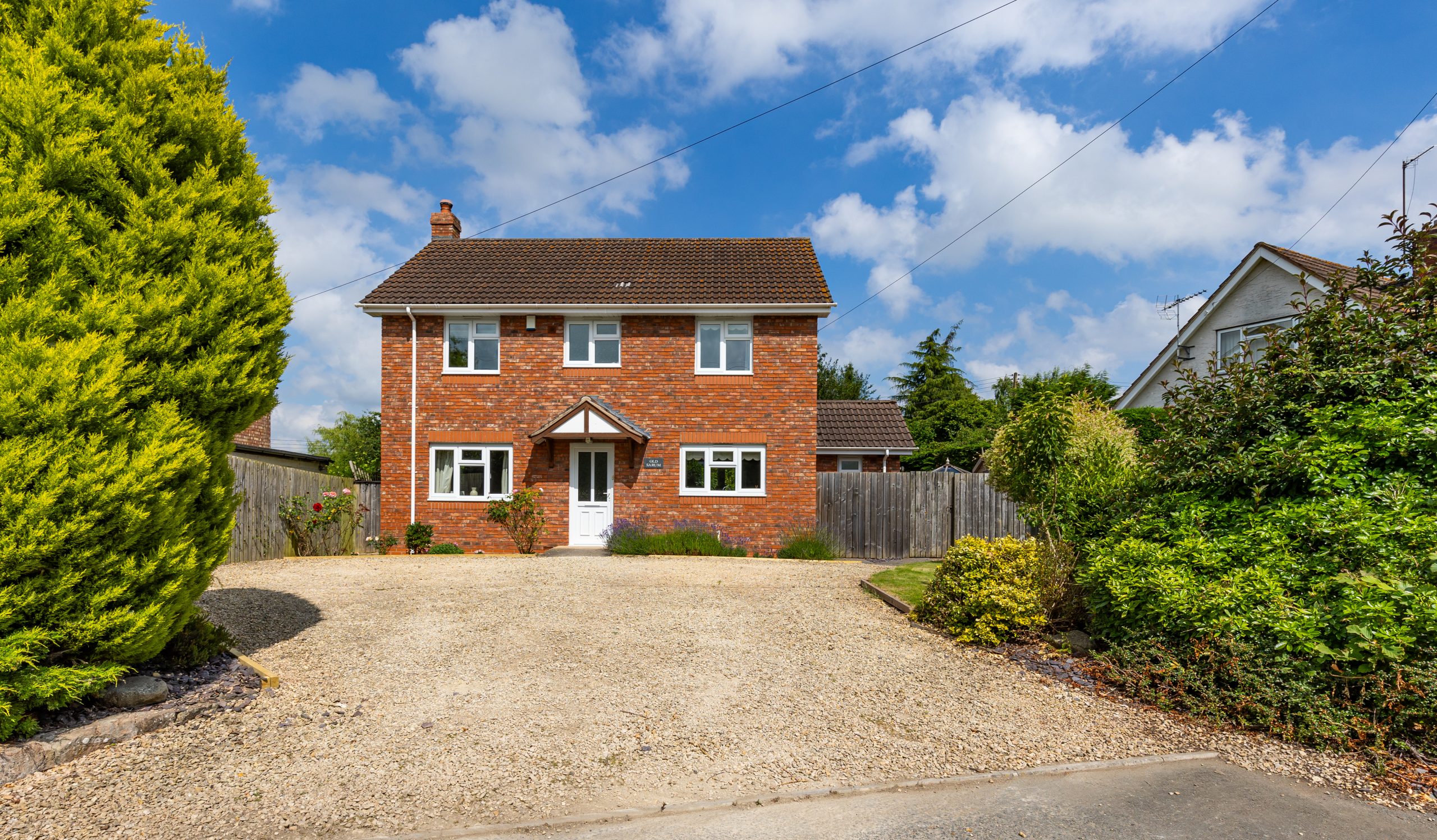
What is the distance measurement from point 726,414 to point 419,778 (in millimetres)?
12686

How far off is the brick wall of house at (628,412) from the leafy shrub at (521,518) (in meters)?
0.23

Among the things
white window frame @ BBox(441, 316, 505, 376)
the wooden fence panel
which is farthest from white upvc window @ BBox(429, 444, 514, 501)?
the wooden fence panel

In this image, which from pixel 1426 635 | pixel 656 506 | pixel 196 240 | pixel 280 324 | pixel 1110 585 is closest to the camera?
pixel 1426 635

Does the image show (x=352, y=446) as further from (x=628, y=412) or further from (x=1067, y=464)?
(x=1067, y=464)

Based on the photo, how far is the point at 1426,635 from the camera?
494cm

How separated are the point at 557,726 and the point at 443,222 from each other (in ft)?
57.6

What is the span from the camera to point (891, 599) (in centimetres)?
977

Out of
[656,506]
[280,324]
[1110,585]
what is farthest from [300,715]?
[656,506]

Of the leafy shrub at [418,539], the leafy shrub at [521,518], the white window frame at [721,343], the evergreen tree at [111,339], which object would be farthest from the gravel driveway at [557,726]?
the white window frame at [721,343]

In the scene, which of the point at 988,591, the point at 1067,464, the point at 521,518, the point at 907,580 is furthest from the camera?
the point at 521,518

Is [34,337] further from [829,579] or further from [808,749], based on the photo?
[829,579]

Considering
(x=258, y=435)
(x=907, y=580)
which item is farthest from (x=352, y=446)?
(x=907, y=580)

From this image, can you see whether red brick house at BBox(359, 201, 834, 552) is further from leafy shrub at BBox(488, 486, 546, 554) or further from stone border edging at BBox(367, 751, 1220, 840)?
stone border edging at BBox(367, 751, 1220, 840)

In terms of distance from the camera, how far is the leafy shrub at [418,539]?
16.5m
